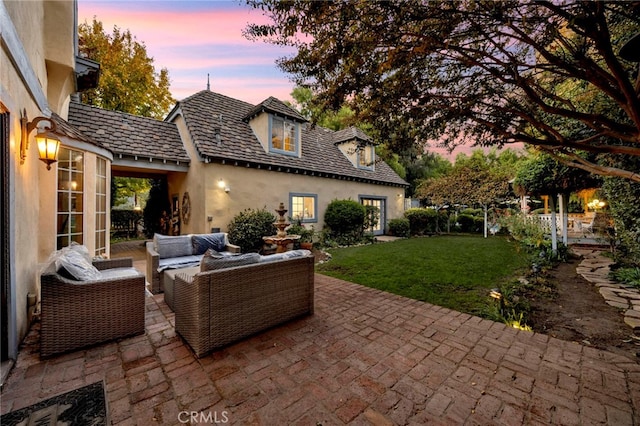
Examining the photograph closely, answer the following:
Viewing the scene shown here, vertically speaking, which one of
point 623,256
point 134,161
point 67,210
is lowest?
point 623,256

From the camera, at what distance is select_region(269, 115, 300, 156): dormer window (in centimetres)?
999

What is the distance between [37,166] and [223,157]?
437cm

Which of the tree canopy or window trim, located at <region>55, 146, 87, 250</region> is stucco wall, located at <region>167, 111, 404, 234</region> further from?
the tree canopy

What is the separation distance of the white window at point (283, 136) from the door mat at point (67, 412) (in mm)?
9198

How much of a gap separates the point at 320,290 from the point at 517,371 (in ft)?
10.2

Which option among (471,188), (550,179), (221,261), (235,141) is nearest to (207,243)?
(221,261)

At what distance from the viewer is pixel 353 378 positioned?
238 centimetres

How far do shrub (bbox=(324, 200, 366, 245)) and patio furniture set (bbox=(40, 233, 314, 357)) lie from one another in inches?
299

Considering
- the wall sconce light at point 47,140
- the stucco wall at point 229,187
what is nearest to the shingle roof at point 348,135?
the stucco wall at point 229,187

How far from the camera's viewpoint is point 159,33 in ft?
17.0

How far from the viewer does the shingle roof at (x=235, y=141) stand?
8414mm

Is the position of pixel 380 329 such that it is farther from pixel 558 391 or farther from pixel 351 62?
pixel 351 62

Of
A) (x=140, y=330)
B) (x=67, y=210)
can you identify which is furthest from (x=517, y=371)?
(x=67, y=210)

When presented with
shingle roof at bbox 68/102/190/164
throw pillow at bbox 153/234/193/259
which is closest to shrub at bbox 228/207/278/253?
throw pillow at bbox 153/234/193/259
